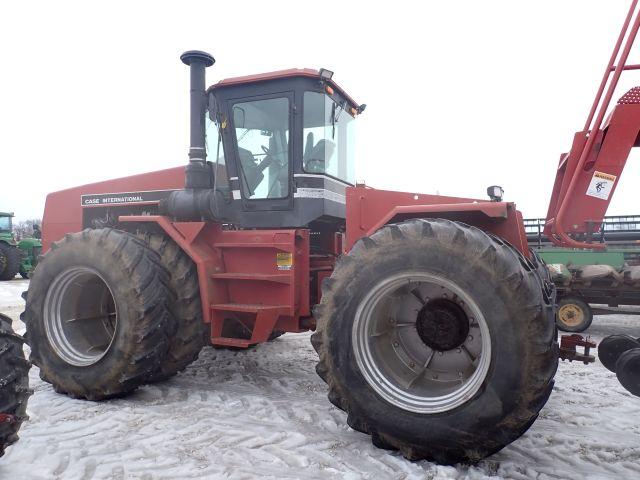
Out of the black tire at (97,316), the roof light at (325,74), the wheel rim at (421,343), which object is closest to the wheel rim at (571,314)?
the wheel rim at (421,343)

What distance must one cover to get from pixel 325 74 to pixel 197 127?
4.31 ft

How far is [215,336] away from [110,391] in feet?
3.10

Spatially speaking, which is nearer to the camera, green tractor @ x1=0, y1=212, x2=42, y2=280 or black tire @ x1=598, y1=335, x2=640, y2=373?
black tire @ x1=598, y1=335, x2=640, y2=373

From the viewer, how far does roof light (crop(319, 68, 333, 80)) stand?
4145 millimetres

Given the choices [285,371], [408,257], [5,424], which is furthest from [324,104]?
[5,424]

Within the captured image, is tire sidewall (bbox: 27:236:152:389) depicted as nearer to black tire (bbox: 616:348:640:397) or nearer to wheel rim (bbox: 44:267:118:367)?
wheel rim (bbox: 44:267:118:367)

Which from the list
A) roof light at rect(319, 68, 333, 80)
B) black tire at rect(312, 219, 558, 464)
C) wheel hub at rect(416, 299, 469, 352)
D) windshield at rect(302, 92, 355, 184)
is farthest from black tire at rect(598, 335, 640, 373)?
roof light at rect(319, 68, 333, 80)

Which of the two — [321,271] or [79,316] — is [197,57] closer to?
[321,271]

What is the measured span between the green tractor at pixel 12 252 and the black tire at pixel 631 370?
688 inches

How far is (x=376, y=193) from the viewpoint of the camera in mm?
3721

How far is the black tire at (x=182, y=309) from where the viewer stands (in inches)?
164

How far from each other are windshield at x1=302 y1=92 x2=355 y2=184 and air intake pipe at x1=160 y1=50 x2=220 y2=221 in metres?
0.96

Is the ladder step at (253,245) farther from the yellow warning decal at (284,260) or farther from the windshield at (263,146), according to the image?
the windshield at (263,146)

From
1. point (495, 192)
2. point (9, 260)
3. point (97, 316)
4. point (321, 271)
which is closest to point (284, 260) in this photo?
point (321, 271)
